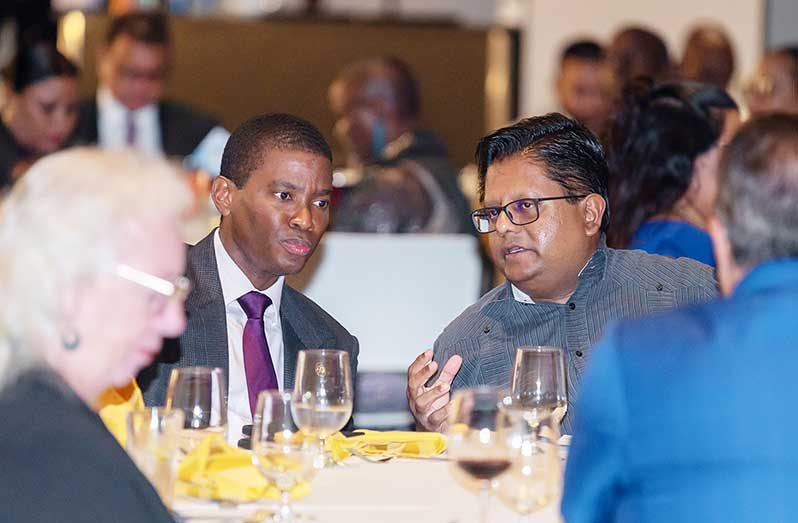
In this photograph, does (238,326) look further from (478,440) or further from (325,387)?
(478,440)

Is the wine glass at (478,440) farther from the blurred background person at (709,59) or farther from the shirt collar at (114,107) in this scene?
the blurred background person at (709,59)

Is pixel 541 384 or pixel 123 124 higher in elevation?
pixel 123 124

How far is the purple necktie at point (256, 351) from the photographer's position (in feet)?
9.46

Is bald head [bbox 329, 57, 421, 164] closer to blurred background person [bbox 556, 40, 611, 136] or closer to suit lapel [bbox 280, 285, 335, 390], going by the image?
blurred background person [bbox 556, 40, 611, 136]

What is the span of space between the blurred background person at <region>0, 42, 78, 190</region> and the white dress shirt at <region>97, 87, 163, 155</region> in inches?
16.7

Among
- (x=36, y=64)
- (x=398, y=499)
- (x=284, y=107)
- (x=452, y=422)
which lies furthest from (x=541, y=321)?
(x=284, y=107)

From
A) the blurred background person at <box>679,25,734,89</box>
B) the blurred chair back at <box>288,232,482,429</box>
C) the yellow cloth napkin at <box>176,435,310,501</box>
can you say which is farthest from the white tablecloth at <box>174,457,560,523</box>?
the blurred background person at <box>679,25,734,89</box>

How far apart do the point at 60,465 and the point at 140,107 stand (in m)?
4.94

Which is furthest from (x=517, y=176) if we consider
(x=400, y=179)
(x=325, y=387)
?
(x=400, y=179)

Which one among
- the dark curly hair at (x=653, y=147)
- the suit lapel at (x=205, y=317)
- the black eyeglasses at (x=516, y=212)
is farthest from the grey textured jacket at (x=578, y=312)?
the dark curly hair at (x=653, y=147)

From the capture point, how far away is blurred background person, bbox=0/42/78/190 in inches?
226

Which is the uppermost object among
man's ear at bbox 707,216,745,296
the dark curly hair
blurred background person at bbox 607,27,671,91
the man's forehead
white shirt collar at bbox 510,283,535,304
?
blurred background person at bbox 607,27,671,91

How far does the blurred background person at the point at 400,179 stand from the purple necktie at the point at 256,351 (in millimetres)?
2328

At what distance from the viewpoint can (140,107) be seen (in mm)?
6203
